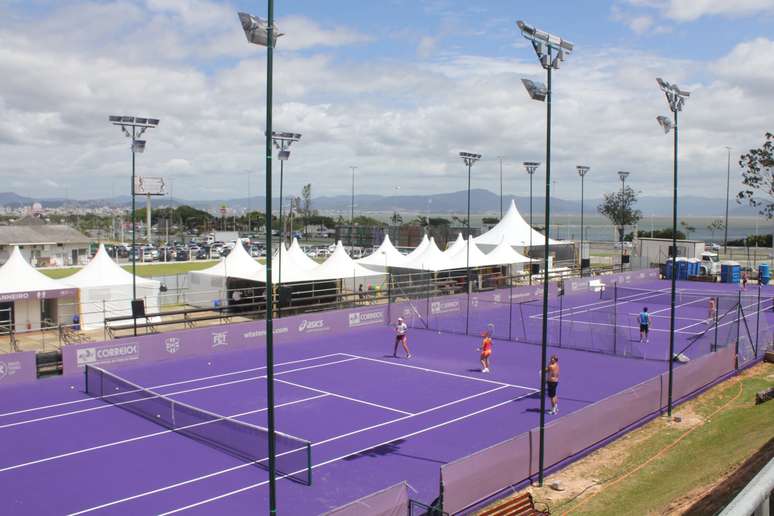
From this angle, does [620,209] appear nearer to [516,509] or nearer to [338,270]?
[338,270]

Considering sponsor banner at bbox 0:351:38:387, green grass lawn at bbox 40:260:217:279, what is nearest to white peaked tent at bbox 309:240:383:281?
sponsor banner at bbox 0:351:38:387

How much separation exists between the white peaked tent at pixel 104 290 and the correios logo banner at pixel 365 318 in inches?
411

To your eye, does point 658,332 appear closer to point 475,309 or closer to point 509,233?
point 475,309

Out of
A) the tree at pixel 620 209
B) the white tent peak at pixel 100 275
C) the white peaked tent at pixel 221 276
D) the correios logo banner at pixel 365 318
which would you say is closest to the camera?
the white tent peak at pixel 100 275

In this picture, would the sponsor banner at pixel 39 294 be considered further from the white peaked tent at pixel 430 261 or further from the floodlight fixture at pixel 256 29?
the floodlight fixture at pixel 256 29

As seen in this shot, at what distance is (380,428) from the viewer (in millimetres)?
18078

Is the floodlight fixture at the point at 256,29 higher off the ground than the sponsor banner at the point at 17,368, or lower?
higher

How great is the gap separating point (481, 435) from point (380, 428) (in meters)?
2.73

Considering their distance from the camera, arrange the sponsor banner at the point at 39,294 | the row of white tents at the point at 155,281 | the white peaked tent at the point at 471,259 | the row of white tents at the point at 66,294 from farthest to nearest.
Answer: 1. the white peaked tent at the point at 471,259
2. the row of white tents at the point at 155,281
3. the row of white tents at the point at 66,294
4. the sponsor banner at the point at 39,294

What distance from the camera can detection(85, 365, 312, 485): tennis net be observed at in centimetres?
1452

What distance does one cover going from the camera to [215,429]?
16859 millimetres

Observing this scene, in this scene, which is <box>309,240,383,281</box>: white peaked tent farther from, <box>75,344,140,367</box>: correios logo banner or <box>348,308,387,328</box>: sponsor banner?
<box>75,344,140,367</box>: correios logo banner

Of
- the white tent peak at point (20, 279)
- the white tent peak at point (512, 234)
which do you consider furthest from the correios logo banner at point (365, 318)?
the white tent peak at point (512, 234)

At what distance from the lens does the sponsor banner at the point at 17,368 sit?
922 inches
